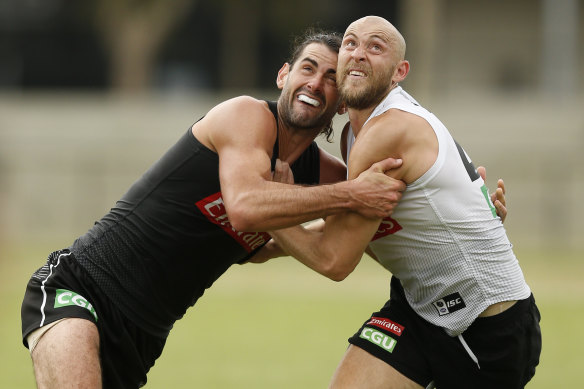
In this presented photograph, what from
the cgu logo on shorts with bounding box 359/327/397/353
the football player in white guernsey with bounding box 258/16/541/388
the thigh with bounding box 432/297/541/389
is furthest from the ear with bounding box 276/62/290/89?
the thigh with bounding box 432/297/541/389

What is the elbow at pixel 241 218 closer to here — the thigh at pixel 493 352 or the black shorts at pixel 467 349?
the black shorts at pixel 467 349

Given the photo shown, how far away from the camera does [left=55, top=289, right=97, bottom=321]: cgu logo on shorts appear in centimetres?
570

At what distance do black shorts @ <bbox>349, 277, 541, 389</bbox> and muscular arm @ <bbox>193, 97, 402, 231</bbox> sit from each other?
3.09 feet

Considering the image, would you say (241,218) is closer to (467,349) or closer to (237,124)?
(237,124)

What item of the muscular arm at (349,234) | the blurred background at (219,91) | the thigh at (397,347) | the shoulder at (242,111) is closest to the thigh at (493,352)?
the thigh at (397,347)

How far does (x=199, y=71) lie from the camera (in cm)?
3381

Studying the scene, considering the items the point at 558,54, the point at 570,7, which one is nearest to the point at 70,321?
the point at 558,54

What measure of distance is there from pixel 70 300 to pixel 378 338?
184cm

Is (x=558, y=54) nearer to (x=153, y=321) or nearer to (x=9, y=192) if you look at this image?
(x=9, y=192)

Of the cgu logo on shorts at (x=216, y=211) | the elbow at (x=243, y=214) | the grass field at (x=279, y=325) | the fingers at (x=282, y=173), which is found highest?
the fingers at (x=282, y=173)

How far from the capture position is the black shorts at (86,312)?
5684mm

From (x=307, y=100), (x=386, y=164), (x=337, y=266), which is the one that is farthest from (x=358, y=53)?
(x=337, y=266)

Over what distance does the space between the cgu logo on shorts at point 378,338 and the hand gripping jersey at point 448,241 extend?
28cm

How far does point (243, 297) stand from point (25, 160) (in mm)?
9101
